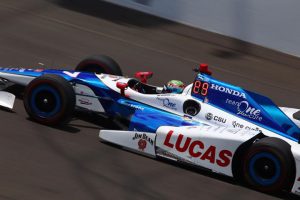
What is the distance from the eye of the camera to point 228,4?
14859 mm

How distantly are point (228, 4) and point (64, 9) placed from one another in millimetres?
3821

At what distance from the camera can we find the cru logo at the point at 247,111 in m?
8.84

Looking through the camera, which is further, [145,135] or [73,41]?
[73,41]

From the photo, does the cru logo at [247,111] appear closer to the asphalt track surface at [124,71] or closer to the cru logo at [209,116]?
the cru logo at [209,116]

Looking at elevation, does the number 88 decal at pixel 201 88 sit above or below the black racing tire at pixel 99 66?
above

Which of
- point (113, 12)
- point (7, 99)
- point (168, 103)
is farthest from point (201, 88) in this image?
point (113, 12)

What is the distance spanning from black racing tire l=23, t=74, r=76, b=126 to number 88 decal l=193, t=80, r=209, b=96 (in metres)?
1.65

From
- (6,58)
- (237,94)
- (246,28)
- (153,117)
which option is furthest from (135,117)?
(246,28)

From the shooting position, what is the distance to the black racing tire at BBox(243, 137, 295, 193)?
8.05 metres

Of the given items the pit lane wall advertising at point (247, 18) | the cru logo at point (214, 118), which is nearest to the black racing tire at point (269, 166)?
the cru logo at point (214, 118)

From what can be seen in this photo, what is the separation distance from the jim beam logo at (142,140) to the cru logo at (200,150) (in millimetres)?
227

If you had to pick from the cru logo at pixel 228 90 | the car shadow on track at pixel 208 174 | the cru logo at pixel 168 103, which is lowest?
the car shadow on track at pixel 208 174

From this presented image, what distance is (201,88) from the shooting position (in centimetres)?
914

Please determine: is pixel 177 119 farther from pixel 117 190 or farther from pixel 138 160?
pixel 117 190
